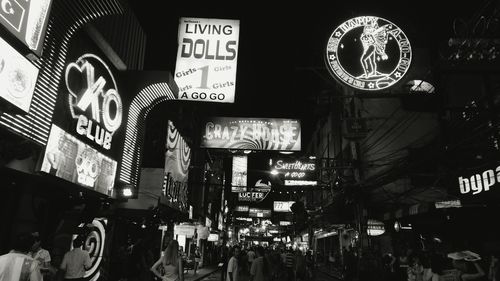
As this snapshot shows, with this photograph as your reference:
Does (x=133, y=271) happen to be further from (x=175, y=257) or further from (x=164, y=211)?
(x=164, y=211)

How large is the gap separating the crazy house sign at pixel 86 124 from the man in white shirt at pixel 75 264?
1772 millimetres

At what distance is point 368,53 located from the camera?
11.4 meters

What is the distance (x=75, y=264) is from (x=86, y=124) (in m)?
3.78

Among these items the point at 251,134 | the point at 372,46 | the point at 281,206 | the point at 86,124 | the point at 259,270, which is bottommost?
the point at 259,270

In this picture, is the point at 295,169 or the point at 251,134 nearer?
the point at 251,134

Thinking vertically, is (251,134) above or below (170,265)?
above

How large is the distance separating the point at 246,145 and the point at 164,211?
485 cm

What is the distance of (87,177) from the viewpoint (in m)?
9.36

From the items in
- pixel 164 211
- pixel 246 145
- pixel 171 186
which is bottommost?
pixel 164 211

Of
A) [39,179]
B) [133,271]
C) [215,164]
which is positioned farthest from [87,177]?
[215,164]

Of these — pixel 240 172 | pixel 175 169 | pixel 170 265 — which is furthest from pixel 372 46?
pixel 240 172

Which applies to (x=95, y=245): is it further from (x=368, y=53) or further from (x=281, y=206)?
(x=281, y=206)

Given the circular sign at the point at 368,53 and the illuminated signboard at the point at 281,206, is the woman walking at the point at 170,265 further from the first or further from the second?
the illuminated signboard at the point at 281,206

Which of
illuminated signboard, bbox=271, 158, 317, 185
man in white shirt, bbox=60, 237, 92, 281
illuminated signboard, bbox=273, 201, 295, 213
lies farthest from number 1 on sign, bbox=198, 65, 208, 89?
illuminated signboard, bbox=273, 201, 295, 213
